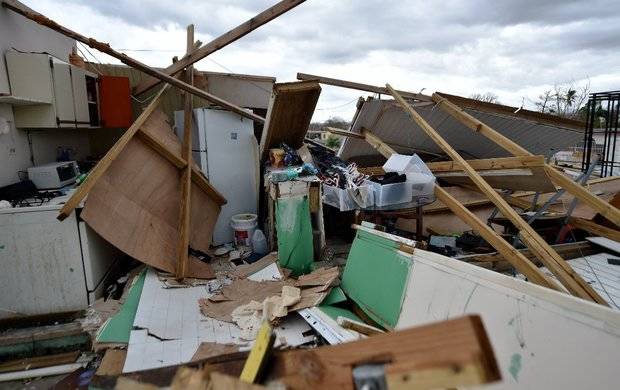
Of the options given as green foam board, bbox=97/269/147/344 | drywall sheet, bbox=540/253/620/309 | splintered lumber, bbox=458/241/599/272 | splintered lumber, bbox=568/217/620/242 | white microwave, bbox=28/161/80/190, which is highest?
white microwave, bbox=28/161/80/190

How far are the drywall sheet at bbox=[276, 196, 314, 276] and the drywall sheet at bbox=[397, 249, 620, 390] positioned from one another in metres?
1.95

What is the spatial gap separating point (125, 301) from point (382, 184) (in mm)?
2905

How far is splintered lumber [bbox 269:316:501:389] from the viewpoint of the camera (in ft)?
1.86

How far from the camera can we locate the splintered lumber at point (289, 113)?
4.55 metres

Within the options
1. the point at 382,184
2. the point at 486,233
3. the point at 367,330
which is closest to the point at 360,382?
the point at 367,330

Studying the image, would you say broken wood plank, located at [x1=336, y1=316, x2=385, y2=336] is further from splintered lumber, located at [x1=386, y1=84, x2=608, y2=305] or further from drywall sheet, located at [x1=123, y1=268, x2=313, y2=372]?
splintered lumber, located at [x1=386, y1=84, x2=608, y2=305]

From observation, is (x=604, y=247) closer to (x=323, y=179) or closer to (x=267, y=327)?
(x=323, y=179)

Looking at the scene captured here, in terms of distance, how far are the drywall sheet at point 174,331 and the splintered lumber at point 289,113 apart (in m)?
2.54

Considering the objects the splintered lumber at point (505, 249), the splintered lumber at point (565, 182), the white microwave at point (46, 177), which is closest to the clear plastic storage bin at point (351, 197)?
the splintered lumber at point (505, 249)

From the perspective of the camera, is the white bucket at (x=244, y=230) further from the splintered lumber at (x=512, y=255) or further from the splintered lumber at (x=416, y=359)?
the splintered lumber at (x=416, y=359)

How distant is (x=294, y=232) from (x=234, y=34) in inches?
124

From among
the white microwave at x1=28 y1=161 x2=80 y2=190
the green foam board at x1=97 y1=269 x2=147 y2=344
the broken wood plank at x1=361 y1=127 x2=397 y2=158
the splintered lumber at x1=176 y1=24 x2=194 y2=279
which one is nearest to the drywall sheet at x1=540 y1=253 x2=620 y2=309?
the broken wood plank at x1=361 y1=127 x2=397 y2=158

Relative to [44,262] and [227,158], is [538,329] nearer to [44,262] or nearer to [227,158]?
[44,262]

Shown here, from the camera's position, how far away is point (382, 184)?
394 centimetres
